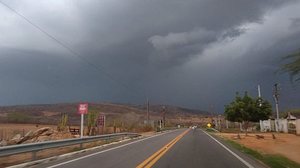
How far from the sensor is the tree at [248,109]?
6144 cm

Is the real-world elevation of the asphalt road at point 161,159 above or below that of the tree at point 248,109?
below

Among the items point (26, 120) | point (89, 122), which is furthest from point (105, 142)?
point (26, 120)

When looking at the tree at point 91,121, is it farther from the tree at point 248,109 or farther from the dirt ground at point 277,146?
the tree at point 248,109

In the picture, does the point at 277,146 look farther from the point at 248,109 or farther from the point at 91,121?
Result: the point at 248,109

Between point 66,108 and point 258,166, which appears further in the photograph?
point 66,108

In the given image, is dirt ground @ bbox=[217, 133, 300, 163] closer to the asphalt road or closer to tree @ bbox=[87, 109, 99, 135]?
the asphalt road

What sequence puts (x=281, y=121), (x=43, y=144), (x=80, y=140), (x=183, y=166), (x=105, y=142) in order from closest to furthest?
(x=183, y=166) → (x=43, y=144) → (x=80, y=140) → (x=105, y=142) → (x=281, y=121)

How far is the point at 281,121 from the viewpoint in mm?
72688

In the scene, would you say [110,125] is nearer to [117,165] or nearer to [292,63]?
[117,165]

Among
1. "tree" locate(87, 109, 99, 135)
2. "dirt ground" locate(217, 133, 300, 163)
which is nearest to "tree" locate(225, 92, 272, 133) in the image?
"dirt ground" locate(217, 133, 300, 163)

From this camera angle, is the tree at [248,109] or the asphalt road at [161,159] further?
the tree at [248,109]

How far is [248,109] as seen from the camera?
61.6m

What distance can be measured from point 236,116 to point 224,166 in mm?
49756

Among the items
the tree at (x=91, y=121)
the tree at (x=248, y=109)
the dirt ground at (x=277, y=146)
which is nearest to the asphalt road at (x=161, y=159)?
the dirt ground at (x=277, y=146)
